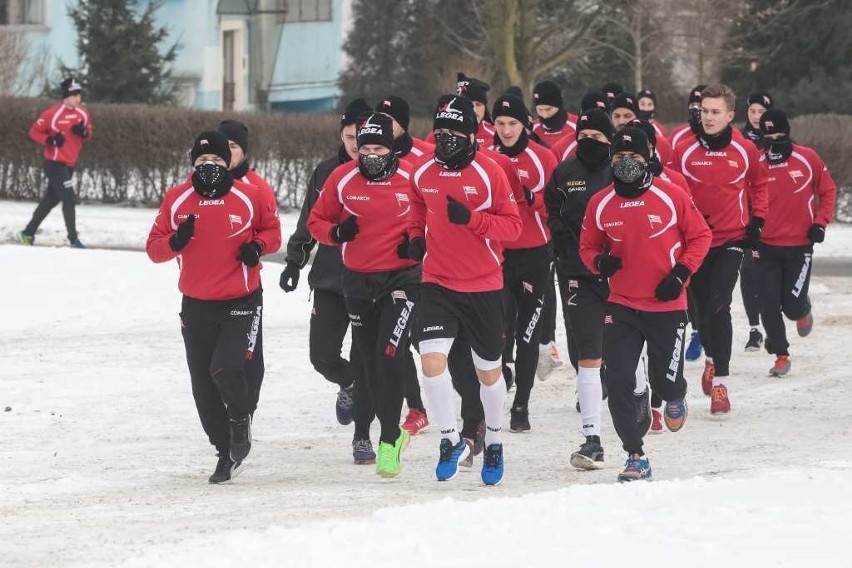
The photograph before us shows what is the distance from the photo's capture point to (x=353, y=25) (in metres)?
46.1

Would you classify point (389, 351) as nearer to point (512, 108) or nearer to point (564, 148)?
point (512, 108)

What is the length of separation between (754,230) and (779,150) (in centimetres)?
175

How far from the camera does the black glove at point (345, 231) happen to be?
31.9ft

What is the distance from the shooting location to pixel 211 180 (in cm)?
948

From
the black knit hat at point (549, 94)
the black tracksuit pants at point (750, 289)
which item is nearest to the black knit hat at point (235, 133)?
the black knit hat at point (549, 94)

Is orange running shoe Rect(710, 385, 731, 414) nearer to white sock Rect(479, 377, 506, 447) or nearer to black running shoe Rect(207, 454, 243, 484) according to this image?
white sock Rect(479, 377, 506, 447)

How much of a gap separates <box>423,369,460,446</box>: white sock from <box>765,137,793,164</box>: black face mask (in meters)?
5.13

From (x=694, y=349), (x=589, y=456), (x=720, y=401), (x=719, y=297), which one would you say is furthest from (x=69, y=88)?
(x=589, y=456)

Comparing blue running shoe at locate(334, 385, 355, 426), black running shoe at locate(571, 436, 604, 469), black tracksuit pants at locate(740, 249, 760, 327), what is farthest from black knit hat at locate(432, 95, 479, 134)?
black tracksuit pants at locate(740, 249, 760, 327)

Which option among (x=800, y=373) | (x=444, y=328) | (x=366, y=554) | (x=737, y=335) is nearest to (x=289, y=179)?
(x=737, y=335)

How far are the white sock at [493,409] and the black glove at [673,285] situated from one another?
1032 millimetres

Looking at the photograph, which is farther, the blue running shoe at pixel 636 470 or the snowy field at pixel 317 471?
the blue running shoe at pixel 636 470

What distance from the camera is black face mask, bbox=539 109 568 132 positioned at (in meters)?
12.9

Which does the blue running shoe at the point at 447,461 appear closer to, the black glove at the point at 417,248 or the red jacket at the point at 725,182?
the black glove at the point at 417,248
